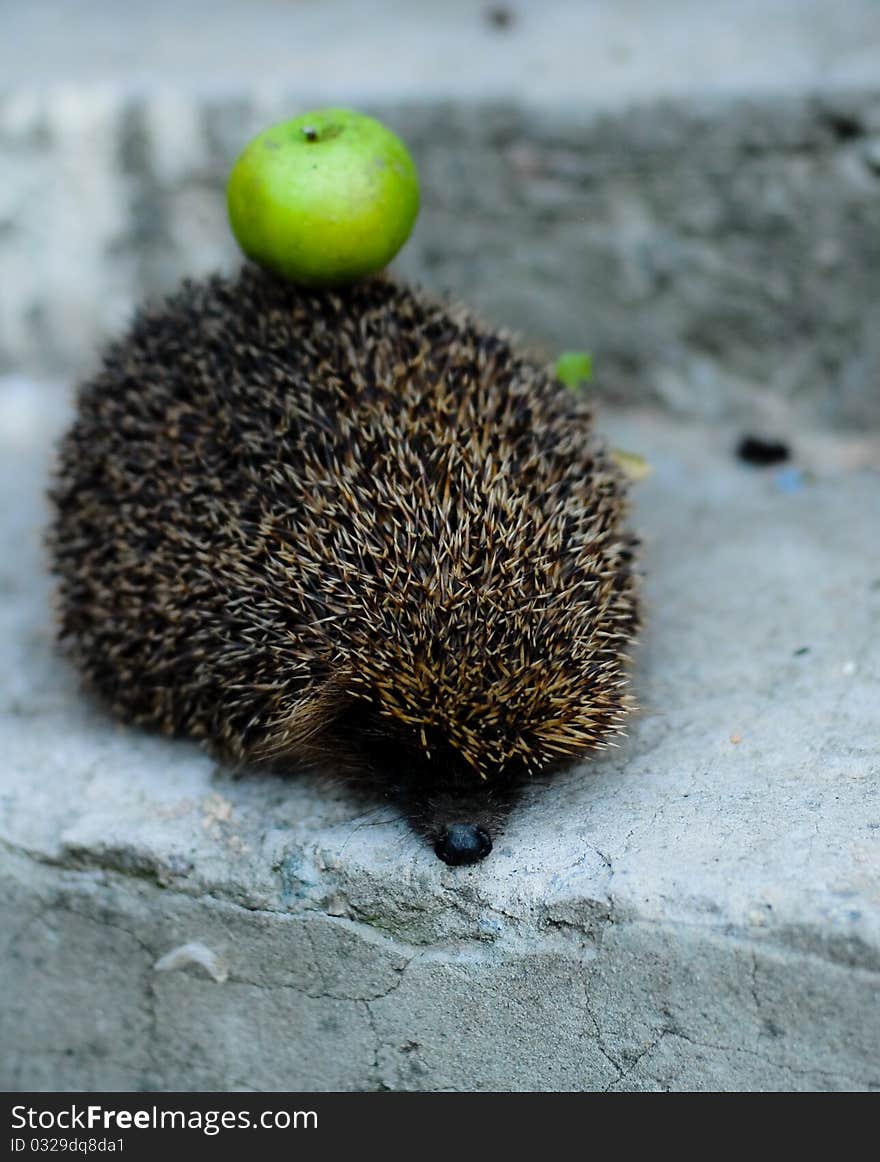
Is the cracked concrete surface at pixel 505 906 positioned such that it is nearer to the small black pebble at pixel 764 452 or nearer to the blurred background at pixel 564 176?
the small black pebble at pixel 764 452

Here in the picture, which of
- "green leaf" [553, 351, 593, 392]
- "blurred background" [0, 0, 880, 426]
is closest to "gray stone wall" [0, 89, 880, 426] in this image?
"blurred background" [0, 0, 880, 426]

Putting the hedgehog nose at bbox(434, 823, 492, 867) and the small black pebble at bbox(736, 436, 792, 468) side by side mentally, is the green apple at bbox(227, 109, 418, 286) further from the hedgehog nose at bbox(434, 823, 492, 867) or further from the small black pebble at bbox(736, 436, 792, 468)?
the small black pebble at bbox(736, 436, 792, 468)

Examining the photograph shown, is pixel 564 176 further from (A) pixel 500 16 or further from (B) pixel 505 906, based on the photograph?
(B) pixel 505 906

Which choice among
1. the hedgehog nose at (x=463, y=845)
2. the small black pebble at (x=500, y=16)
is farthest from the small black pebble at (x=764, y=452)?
the hedgehog nose at (x=463, y=845)

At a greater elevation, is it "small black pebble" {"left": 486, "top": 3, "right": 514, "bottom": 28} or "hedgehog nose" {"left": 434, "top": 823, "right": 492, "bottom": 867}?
"small black pebble" {"left": 486, "top": 3, "right": 514, "bottom": 28}

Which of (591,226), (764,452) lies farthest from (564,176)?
(764,452)

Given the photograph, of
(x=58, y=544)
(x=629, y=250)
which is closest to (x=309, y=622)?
(x=58, y=544)
